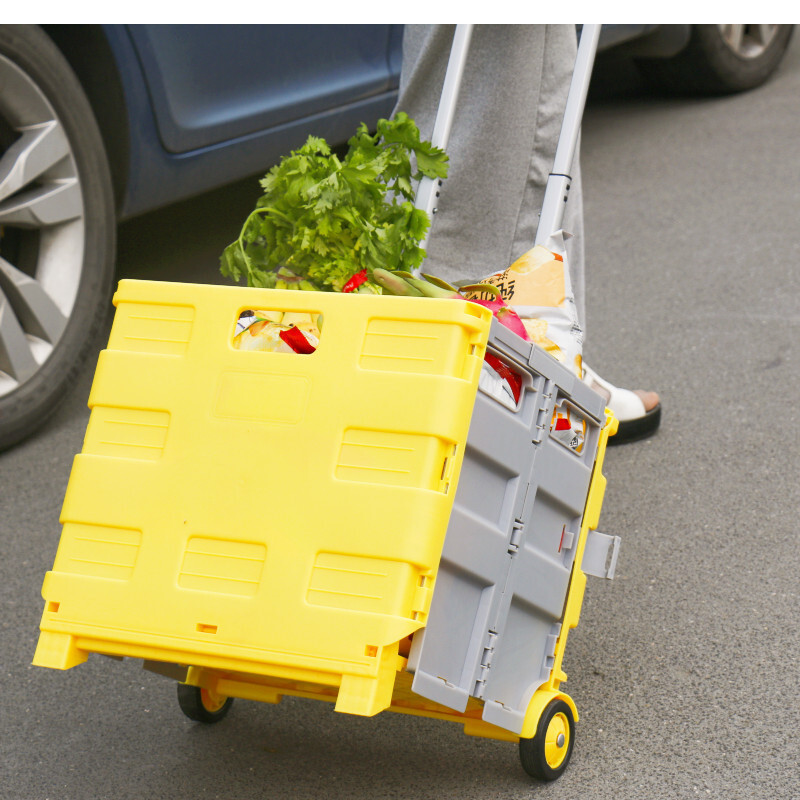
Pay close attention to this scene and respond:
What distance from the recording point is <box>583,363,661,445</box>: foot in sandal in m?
2.85

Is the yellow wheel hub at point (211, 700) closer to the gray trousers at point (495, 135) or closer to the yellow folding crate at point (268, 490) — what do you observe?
the yellow folding crate at point (268, 490)

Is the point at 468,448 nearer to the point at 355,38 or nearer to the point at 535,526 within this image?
the point at 535,526

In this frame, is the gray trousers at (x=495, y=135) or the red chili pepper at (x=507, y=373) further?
the gray trousers at (x=495, y=135)

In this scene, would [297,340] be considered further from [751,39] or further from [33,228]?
[751,39]

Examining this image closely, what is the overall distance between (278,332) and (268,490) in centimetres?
29

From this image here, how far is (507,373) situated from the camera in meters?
1.77

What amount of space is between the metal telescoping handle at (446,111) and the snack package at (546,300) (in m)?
0.28

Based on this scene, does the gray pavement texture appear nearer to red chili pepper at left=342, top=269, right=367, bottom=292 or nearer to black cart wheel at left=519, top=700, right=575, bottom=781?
black cart wheel at left=519, top=700, right=575, bottom=781

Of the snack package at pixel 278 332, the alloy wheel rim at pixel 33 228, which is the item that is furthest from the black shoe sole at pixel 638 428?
the alloy wheel rim at pixel 33 228

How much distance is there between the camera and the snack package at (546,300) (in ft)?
6.68

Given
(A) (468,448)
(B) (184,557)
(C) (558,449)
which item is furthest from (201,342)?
(C) (558,449)

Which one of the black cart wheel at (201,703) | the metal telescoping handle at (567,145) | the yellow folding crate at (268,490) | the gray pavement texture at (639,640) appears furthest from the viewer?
the metal telescoping handle at (567,145)

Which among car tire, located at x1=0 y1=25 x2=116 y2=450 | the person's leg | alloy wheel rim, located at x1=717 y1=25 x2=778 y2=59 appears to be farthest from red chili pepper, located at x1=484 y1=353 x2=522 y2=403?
alloy wheel rim, located at x1=717 y1=25 x2=778 y2=59

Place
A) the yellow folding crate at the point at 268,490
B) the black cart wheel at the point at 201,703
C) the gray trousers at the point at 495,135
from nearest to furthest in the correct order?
the yellow folding crate at the point at 268,490 → the black cart wheel at the point at 201,703 → the gray trousers at the point at 495,135
